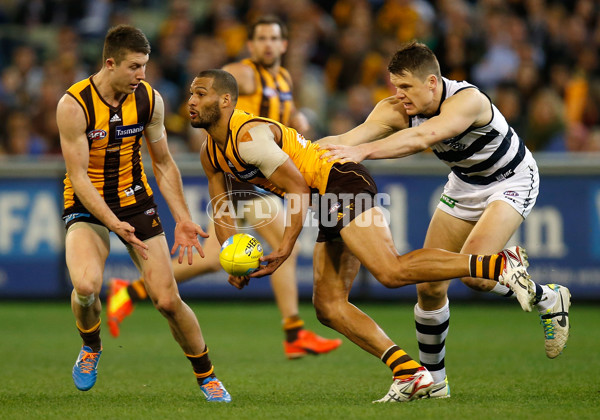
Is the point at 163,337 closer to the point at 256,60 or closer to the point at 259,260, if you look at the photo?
the point at 256,60

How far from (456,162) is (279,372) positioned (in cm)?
231

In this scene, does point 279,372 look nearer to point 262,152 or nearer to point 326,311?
point 326,311

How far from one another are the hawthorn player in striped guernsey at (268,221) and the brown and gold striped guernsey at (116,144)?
2.19m

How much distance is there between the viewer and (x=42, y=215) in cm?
1220

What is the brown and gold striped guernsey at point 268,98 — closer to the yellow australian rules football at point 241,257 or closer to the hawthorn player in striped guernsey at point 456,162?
the hawthorn player in striped guernsey at point 456,162

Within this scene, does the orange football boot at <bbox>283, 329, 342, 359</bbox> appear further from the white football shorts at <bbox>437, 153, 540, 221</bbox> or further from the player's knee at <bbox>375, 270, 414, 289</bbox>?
the player's knee at <bbox>375, 270, 414, 289</bbox>

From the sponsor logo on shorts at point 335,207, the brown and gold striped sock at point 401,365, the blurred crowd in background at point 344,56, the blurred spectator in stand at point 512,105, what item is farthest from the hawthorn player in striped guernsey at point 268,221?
the blurred spectator in stand at point 512,105

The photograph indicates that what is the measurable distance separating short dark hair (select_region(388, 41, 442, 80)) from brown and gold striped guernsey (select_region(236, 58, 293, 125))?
292 centimetres

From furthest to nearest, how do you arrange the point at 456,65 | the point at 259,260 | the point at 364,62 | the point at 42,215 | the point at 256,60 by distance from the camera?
the point at 364,62 < the point at 456,65 < the point at 42,215 < the point at 256,60 < the point at 259,260

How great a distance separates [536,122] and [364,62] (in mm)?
3062

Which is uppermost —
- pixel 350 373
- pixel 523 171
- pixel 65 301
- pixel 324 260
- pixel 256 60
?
pixel 256 60

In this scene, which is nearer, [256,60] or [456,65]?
A: [256,60]

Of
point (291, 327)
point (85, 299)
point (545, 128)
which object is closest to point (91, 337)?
point (85, 299)

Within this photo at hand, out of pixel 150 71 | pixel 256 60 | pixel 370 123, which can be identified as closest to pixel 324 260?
pixel 370 123
